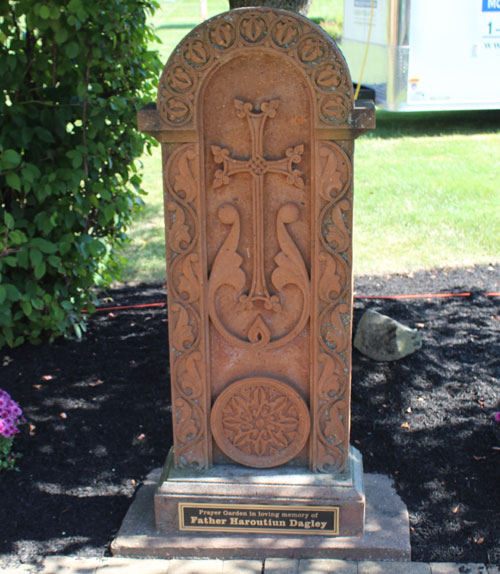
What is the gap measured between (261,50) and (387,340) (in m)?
2.62

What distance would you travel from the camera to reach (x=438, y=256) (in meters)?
6.86

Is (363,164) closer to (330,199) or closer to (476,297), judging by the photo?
(476,297)

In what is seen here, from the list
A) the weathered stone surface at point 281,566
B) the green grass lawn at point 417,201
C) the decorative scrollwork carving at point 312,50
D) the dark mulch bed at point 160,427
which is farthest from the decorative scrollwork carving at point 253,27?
the green grass lawn at point 417,201

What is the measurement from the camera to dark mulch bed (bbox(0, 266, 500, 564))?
3441 mm

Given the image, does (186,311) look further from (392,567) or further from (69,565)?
(392,567)

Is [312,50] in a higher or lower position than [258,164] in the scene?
higher

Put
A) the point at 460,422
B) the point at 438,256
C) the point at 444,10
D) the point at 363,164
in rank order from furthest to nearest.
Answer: the point at 444,10
the point at 363,164
the point at 438,256
the point at 460,422

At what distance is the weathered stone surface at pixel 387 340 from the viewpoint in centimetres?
485

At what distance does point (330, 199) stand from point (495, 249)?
4561mm

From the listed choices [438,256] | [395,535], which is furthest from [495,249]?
[395,535]

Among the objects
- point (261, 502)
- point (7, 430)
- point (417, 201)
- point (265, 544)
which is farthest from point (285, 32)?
point (417, 201)

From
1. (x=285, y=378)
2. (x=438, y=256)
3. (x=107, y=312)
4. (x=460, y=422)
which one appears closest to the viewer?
(x=285, y=378)

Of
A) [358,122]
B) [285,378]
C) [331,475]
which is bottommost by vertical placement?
[331,475]

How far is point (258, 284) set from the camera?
10.2 ft
